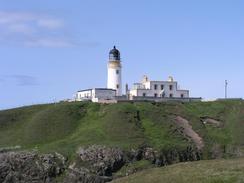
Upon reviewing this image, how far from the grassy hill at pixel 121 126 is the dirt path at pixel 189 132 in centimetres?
74

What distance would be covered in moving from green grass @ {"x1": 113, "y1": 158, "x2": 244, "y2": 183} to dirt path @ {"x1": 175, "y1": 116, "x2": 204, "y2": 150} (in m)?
42.7

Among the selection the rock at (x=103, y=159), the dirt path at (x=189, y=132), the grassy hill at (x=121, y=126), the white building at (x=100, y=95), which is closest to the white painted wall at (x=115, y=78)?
the white building at (x=100, y=95)

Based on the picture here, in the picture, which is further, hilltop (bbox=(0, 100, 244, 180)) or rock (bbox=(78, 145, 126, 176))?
hilltop (bbox=(0, 100, 244, 180))

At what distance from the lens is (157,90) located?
124 m

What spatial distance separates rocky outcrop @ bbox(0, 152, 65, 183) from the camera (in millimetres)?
74000

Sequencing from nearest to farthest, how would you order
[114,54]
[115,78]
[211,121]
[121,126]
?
[121,126], [211,121], [115,78], [114,54]

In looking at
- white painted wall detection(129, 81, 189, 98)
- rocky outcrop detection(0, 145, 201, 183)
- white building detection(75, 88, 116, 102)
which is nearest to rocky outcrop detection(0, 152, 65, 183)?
rocky outcrop detection(0, 145, 201, 183)

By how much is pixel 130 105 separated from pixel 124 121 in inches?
439

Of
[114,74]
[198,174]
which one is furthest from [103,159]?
[114,74]

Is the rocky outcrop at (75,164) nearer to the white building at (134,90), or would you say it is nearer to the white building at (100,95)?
the white building at (100,95)

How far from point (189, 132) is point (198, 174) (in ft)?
175

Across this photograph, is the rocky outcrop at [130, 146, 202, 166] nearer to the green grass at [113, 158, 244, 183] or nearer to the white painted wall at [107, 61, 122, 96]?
the green grass at [113, 158, 244, 183]

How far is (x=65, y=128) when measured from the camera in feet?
317

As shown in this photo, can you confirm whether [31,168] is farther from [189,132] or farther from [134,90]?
[134,90]
